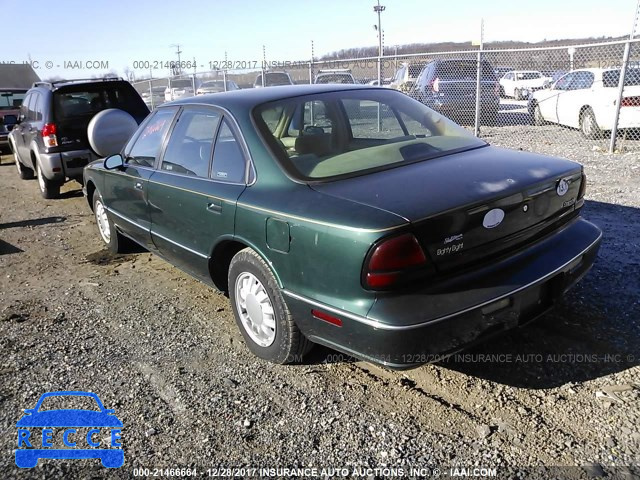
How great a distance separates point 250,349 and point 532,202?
193 centimetres

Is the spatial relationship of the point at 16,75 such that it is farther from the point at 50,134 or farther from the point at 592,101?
the point at 592,101

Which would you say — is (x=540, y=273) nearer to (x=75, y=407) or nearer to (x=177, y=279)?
(x=75, y=407)

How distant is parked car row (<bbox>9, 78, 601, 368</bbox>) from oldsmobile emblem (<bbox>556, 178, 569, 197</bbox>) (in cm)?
1

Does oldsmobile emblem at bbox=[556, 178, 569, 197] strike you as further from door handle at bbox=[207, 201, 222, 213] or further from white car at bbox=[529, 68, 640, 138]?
white car at bbox=[529, 68, 640, 138]

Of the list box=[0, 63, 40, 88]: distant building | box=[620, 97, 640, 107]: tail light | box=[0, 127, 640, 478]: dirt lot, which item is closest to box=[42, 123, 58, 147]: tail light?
box=[0, 127, 640, 478]: dirt lot

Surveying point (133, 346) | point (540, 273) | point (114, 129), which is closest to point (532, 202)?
point (540, 273)

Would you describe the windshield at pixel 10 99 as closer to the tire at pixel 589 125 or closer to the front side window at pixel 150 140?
the front side window at pixel 150 140

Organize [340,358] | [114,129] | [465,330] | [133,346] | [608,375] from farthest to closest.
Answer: [114,129], [133,346], [340,358], [608,375], [465,330]

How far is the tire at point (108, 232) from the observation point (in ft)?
17.8

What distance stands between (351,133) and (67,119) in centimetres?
597

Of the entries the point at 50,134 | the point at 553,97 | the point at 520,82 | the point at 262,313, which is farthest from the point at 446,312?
the point at 520,82

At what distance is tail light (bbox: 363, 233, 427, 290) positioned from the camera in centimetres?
239

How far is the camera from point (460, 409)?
108 inches

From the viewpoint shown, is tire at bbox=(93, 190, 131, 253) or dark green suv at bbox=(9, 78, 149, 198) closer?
tire at bbox=(93, 190, 131, 253)
